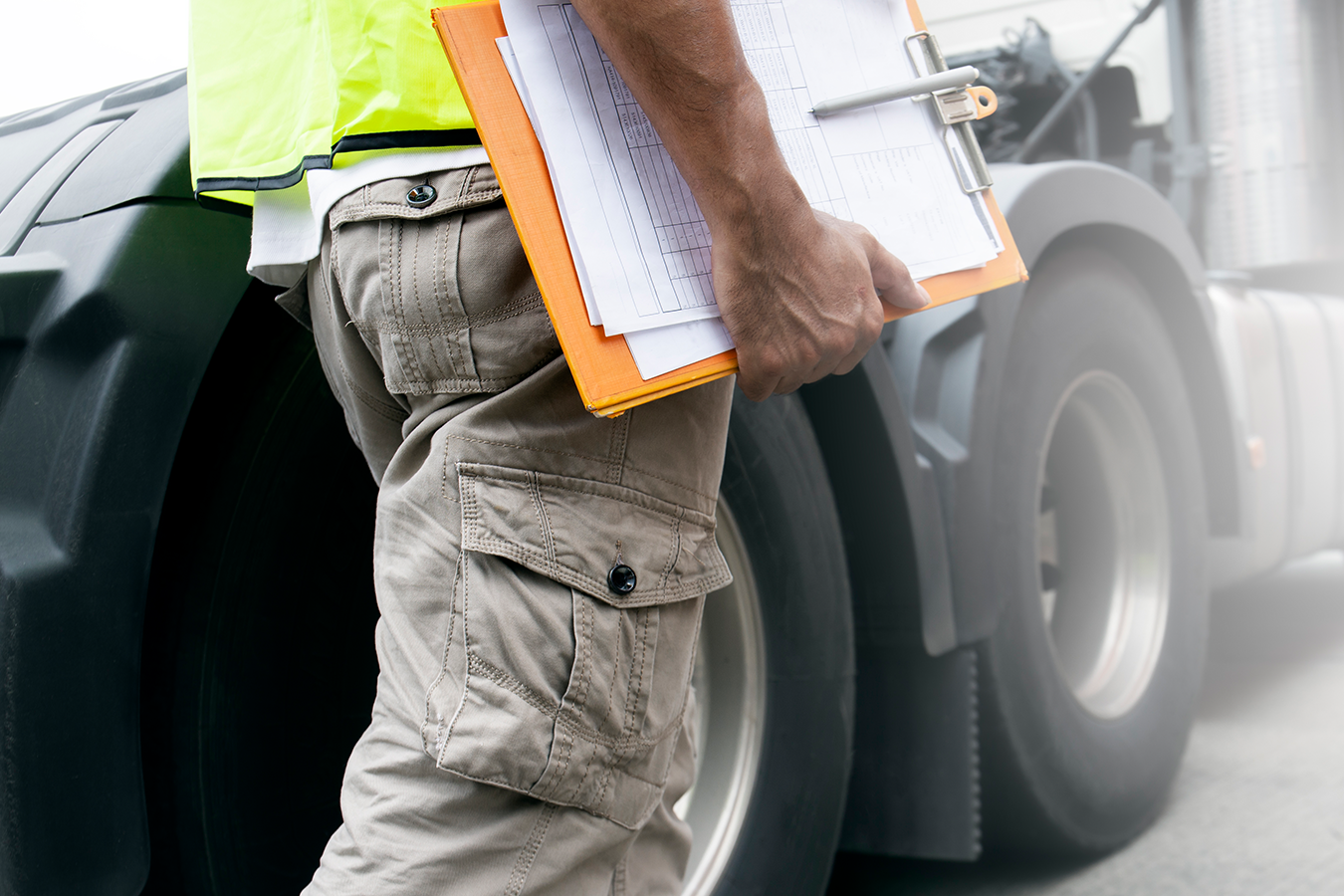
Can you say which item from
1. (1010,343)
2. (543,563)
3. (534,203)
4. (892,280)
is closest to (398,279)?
(534,203)

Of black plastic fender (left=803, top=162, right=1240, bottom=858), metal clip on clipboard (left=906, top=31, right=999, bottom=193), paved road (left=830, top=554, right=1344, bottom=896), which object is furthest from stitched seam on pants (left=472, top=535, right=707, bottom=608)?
paved road (left=830, top=554, right=1344, bottom=896)

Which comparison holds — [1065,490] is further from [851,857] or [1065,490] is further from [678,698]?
[678,698]

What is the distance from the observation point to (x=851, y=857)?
2.30 m

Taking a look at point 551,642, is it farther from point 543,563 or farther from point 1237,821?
point 1237,821

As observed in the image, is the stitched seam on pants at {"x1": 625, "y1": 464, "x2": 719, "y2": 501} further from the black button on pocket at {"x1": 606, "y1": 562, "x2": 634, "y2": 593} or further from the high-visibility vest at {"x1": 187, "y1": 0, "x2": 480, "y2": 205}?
the high-visibility vest at {"x1": 187, "y1": 0, "x2": 480, "y2": 205}

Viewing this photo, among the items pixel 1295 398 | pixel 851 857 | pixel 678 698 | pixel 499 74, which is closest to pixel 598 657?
pixel 678 698

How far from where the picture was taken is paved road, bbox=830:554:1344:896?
1.99 meters

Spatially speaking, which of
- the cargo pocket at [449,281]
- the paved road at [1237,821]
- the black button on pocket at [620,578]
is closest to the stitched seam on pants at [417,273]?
the cargo pocket at [449,281]

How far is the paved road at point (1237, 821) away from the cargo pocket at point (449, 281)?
5.29ft

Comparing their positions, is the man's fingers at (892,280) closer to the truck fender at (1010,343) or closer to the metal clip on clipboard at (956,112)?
the metal clip on clipboard at (956,112)

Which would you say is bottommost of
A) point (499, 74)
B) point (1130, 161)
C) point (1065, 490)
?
point (1065, 490)

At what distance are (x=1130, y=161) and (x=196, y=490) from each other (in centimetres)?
296

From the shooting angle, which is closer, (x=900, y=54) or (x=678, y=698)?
(x=678, y=698)

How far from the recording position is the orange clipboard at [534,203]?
77 cm
